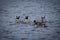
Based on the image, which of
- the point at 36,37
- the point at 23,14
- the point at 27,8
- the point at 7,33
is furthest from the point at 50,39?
the point at 27,8

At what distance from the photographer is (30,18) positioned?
2543 mm

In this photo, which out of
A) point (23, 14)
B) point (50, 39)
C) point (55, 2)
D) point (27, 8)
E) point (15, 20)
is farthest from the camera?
point (55, 2)

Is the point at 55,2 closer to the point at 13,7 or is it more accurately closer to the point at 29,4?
the point at 29,4

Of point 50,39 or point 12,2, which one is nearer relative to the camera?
point 50,39

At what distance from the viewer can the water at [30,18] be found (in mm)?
2109

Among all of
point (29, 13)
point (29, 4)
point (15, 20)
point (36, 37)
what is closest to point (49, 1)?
point (29, 4)

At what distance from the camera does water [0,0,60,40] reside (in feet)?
6.92

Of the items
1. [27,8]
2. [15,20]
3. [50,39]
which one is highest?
[27,8]

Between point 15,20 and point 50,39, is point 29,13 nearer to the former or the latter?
point 15,20

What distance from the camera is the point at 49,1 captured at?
127 inches

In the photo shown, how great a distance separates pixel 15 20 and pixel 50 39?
747mm

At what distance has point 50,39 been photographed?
2023 mm

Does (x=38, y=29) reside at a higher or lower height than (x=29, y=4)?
lower

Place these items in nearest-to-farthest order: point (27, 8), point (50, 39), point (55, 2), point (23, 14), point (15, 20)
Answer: point (50, 39) < point (15, 20) < point (23, 14) < point (27, 8) < point (55, 2)
